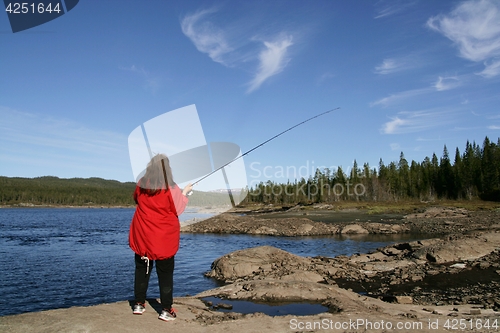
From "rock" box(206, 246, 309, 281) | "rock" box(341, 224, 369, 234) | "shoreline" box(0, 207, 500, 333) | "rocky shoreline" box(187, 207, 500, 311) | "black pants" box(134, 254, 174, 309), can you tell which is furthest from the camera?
"rock" box(341, 224, 369, 234)

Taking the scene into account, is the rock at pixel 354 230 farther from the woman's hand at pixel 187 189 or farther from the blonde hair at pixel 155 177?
the blonde hair at pixel 155 177

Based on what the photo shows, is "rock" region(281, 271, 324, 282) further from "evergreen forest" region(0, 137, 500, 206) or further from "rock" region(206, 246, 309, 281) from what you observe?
"evergreen forest" region(0, 137, 500, 206)

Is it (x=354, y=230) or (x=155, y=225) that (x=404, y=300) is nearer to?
(x=155, y=225)

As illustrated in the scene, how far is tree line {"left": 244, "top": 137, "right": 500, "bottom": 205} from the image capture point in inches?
3374

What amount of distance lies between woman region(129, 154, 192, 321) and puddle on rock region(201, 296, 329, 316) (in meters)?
3.30

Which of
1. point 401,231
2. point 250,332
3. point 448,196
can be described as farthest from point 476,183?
point 250,332

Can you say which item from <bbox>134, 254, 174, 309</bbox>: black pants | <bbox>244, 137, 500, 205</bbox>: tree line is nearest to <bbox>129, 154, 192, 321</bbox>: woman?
<bbox>134, 254, 174, 309</bbox>: black pants

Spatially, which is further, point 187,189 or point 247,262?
point 247,262

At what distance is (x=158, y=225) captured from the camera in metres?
6.15

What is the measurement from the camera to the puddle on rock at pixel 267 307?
889 centimetres

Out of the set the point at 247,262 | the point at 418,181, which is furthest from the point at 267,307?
the point at 418,181

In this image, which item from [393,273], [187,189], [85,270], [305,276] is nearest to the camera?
[187,189]

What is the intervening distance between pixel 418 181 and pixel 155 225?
107585 millimetres

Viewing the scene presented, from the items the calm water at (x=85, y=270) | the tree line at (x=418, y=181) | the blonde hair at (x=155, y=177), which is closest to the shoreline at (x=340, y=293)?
the blonde hair at (x=155, y=177)
